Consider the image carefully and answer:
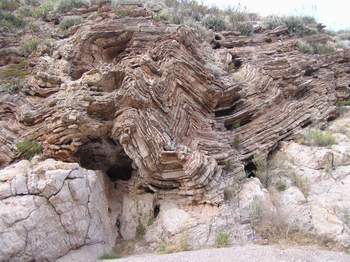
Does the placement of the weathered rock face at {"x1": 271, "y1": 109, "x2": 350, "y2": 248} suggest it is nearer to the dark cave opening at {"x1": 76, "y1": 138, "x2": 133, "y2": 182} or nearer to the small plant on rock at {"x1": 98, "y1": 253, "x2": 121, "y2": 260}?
the small plant on rock at {"x1": 98, "y1": 253, "x2": 121, "y2": 260}

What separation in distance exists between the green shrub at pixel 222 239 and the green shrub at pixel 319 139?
164 inches

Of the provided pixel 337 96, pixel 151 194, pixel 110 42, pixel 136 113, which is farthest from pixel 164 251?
pixel 337 96

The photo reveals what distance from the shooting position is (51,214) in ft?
20.2

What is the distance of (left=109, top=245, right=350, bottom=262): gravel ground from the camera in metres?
5.87

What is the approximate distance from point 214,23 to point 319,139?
7.61 metres

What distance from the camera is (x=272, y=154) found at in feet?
33.1

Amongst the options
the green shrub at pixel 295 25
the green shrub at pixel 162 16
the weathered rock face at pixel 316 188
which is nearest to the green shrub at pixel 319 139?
the weathered rock face at pixel 316 188

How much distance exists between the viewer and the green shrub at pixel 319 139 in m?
9.77

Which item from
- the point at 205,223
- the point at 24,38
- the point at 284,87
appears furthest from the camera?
the point at 24,38

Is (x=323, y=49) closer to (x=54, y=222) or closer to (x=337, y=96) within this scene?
(x=337, y=96)

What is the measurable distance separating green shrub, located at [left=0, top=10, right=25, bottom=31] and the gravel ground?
9856 millimetres

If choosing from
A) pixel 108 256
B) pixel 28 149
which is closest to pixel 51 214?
pixel 108 256

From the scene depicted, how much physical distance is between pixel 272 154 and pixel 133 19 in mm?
5522

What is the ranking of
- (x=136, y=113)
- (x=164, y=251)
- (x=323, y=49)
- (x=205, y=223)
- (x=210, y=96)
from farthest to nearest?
1. (x=323, y=49)
2. (x=210, y=96)
3. (x=136, y=113)
4. (x=205, y=223)
5. (x=164, y=251)
